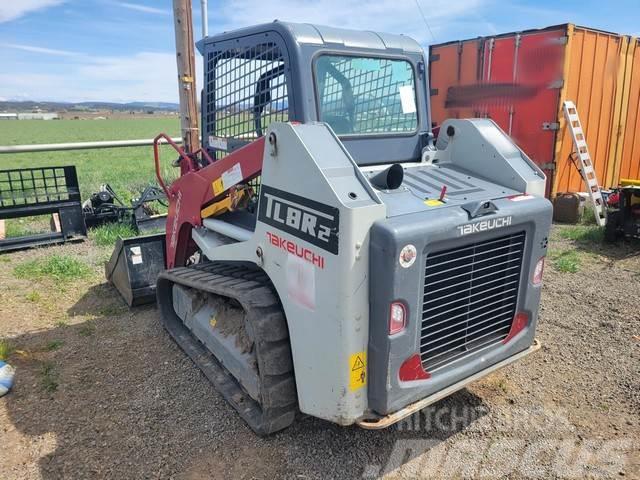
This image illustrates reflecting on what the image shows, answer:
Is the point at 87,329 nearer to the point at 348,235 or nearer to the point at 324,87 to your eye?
the point at 324,87

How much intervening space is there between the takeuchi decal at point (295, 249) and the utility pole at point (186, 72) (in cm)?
304

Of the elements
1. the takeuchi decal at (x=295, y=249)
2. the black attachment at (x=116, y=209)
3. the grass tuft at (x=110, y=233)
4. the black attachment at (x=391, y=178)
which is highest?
the black attachment at (x=391, y=178)

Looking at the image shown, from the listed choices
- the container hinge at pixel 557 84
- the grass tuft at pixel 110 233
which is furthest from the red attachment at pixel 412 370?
the container hinge at pixel 557 84

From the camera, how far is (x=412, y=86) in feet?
11.6

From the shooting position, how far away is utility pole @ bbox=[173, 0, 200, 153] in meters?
5.42

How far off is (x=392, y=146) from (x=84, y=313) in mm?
3196

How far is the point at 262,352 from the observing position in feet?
8.64

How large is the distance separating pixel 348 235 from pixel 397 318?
1.53ft

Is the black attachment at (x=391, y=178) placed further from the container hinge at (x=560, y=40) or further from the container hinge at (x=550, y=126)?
the container hinge at (x=560, y=40)

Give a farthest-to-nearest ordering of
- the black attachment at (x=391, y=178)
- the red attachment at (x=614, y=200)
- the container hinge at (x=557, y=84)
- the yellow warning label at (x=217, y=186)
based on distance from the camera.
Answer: the container hinge at (x=557, y=84) < the red attachment at (x=614, y=200) < the yellow warning label at (x=217, y=186) < the black attachment at (x=391, y=178)

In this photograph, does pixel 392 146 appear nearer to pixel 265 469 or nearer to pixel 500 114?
pixel 265 469

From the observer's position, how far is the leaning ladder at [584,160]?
775cm

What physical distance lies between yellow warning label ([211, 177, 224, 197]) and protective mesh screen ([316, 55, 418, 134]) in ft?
2.58

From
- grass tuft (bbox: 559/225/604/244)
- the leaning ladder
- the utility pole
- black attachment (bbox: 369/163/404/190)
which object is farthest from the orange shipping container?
black attachment (bbox: 369/163/404/190)
